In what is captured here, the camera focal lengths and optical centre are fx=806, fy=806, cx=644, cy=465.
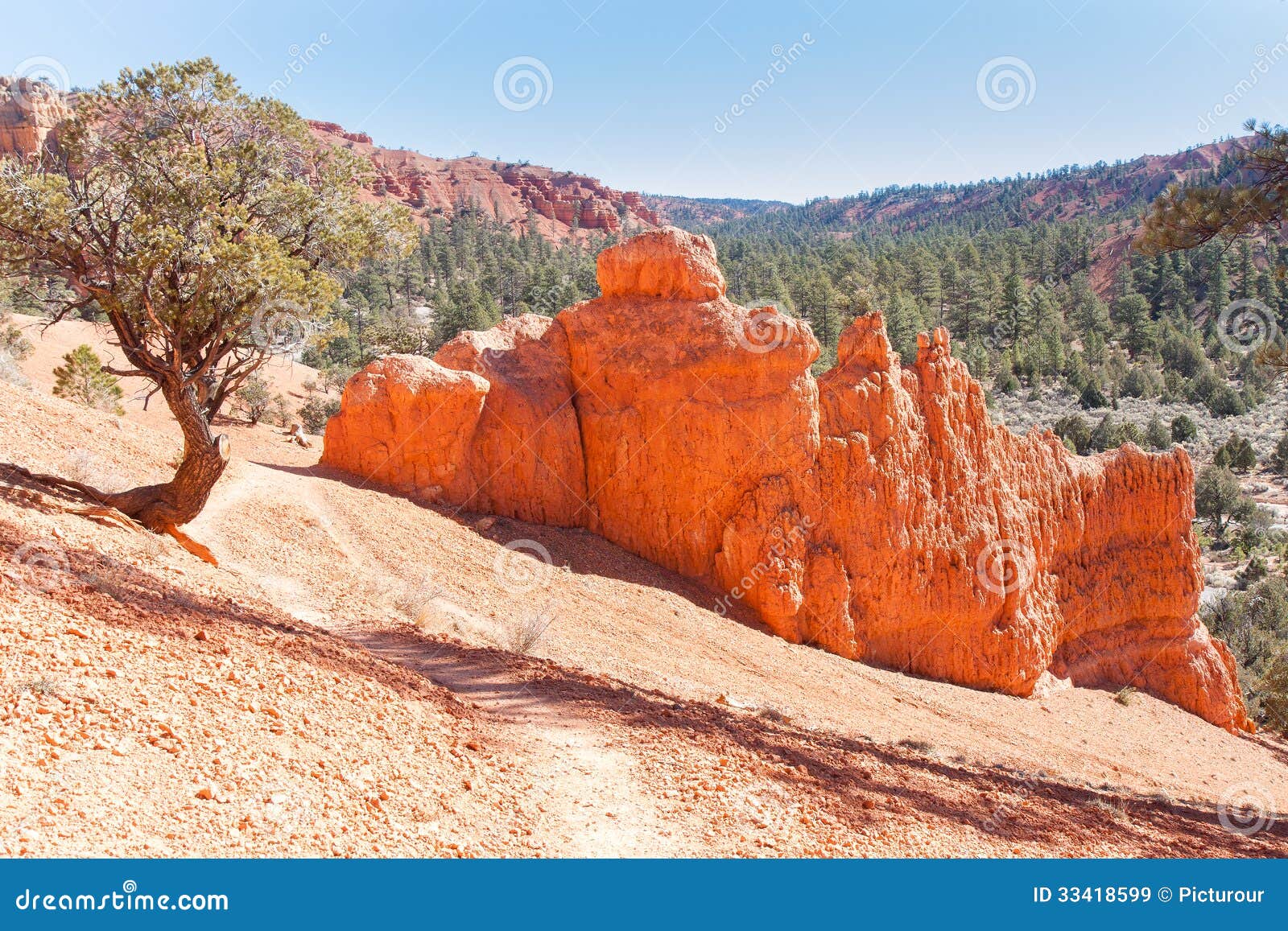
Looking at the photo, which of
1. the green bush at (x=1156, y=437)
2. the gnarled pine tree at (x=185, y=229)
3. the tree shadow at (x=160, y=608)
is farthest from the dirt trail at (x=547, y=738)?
the green bush at (x=1156, y=437)

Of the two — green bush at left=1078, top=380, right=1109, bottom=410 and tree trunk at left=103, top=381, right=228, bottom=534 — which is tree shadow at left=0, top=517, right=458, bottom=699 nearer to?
tree trunk at left=103, top=381, right=228, bottom=534

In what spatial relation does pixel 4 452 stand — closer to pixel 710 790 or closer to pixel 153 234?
pixel 153 234

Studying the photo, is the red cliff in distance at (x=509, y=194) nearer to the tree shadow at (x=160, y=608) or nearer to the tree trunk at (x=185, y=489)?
the tree trunk at (x=185, y=489)

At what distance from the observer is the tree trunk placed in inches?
362

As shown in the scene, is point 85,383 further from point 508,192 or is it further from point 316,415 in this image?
point 508,192

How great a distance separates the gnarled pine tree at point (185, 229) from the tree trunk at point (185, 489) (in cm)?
2

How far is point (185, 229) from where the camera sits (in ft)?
27.5

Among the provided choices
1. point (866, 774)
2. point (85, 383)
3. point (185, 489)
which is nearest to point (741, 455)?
point (866, 774)

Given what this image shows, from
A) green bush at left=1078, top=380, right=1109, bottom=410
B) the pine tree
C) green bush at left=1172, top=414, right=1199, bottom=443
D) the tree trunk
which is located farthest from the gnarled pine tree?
green bush at left=1078, top=380, right=1109, bottom=410

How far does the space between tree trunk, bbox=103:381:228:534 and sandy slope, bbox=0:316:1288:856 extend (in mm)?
773

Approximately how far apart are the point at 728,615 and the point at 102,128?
10933mm

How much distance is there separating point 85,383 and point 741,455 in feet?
51.3

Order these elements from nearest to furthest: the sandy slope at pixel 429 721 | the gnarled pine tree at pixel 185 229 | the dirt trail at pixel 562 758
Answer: the sandy slope at pixel 429 721
the dirt trail at pixel 562 758
the gnarled pine tree at pixel 185 229

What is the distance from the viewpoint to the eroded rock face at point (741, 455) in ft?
46.0
